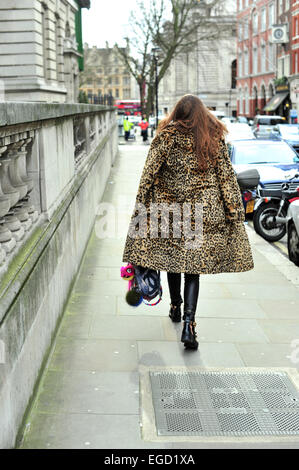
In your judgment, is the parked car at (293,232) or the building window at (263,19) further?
the building window at (263,19)

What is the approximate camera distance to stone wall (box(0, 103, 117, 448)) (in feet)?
11.3

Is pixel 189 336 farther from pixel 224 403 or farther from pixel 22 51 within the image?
pixel 22 51

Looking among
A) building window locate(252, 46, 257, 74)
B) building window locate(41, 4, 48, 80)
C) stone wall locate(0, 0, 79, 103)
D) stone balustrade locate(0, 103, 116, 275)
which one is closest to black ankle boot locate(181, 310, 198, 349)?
stone balustrade locate(0, 103, 116, 275)

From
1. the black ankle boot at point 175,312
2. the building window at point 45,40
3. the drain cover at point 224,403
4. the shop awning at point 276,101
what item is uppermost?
the building window at point 45,40

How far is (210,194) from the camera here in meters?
4.92

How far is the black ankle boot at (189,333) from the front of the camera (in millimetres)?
4926

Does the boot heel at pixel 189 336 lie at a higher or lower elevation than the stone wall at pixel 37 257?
lower

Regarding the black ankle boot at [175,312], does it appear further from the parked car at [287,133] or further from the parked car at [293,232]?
the parked car at [287,133]

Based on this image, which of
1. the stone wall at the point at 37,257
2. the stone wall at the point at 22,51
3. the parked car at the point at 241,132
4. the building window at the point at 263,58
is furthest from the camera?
the building window at the point at 263,58

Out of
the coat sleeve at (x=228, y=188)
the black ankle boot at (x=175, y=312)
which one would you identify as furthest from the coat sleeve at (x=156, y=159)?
the black ankle boot at (x=175, y=312)

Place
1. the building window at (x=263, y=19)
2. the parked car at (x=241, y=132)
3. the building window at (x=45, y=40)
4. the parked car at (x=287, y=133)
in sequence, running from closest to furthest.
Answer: the parked car at (x=241, y=132), the parked car at (x=287, y=133), the building window at (x=45, y=40), the building window at (x=263, y=19)
